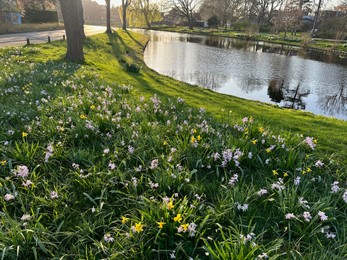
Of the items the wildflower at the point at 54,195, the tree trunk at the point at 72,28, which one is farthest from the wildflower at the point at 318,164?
the tree trunk at the point at 72,28

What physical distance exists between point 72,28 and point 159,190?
12.7 m

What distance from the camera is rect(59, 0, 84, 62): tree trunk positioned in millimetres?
13047

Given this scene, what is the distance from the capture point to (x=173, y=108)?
22.1 ft

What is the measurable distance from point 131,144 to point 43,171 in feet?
4.83

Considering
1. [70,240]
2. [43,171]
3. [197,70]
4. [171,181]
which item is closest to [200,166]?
[171,181]

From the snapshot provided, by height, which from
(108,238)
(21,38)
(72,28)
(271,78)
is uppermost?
(72,28)

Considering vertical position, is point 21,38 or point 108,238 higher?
point 21,38

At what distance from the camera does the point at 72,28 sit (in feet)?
44.7

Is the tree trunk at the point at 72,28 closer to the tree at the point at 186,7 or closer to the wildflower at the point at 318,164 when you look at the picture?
the wildflower at the point at 318,164

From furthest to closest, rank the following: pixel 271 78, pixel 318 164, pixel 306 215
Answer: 1. pixel 271 78
2. pixel 318 164
3. pixel 306 215

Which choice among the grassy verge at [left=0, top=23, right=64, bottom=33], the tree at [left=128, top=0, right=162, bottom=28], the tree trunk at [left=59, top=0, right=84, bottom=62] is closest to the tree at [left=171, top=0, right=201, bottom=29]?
the tree at [left=128, top=0, right=162, bottom=28]

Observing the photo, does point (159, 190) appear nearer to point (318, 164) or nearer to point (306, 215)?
point (306, 215)

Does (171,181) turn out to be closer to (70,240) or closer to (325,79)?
(70,240)

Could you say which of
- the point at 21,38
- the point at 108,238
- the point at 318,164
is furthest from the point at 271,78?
the point at 21,38
